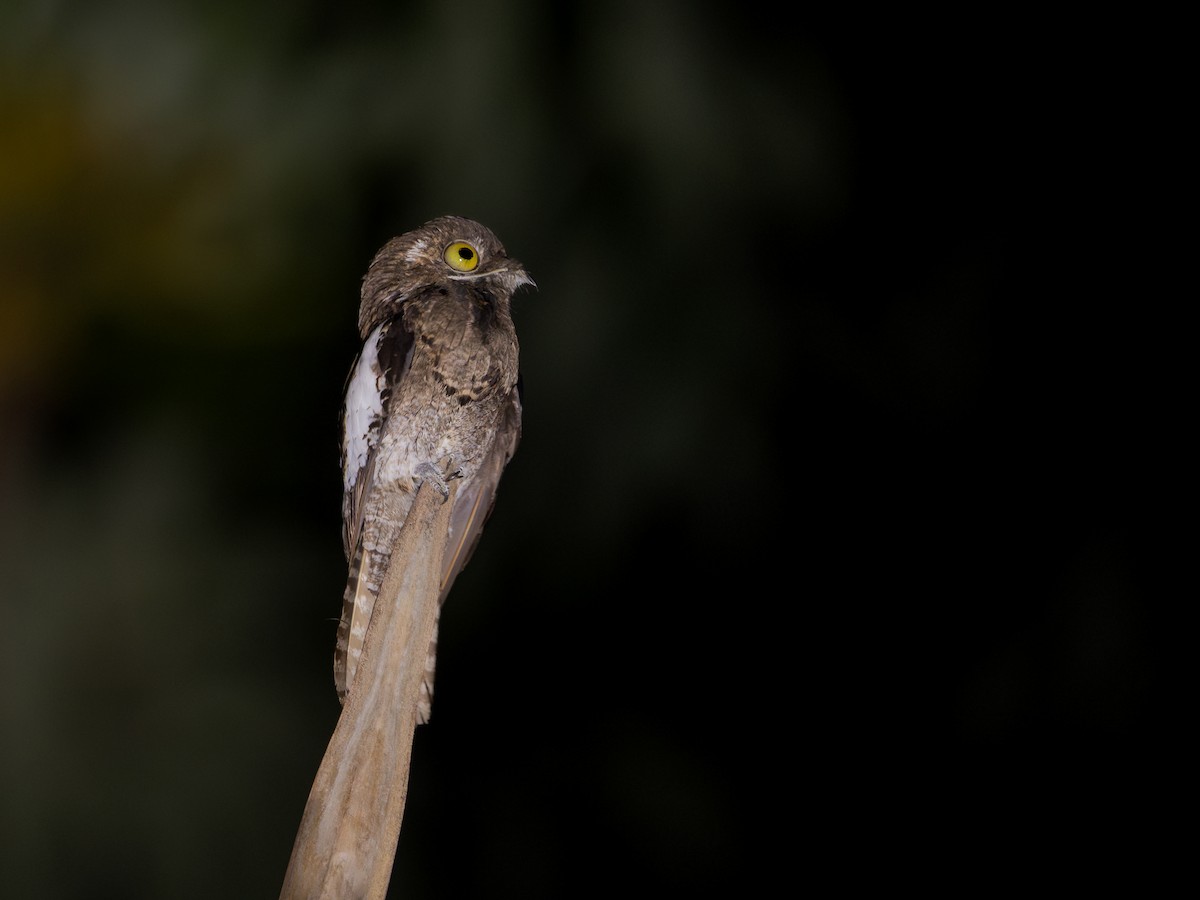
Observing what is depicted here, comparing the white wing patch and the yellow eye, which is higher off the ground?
the yellow eye

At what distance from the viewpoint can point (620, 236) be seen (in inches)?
158

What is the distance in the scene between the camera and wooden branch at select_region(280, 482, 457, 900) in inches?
53.9

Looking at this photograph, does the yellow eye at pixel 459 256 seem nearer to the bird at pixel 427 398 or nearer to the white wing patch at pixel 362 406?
the bird at pixel 427 398

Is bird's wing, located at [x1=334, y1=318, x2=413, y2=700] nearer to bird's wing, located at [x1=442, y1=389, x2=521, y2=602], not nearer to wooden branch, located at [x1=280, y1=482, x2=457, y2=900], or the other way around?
bird's wing, located at [x1=442, y1=389, x2=521, y2=602]

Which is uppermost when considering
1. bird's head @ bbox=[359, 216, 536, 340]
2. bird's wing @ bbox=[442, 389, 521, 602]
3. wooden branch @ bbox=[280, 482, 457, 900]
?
bird's head @ bbox=[359, 216, 536, 340]

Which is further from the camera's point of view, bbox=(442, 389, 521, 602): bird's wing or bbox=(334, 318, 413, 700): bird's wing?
bbox=(442, 389, 521, 602): bird's wing

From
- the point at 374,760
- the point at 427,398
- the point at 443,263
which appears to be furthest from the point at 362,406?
the point at 374,760

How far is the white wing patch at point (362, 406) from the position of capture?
216 centimetres

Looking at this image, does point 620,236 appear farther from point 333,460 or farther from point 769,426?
point 333,460

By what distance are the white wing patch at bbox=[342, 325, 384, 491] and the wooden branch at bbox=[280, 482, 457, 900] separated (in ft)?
1.98

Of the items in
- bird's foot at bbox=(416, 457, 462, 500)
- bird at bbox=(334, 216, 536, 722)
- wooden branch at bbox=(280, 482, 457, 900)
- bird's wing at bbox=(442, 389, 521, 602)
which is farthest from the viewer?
bird's wing at bbox=(442, 389, 521, 602)

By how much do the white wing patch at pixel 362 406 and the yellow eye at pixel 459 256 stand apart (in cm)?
23

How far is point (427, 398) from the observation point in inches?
82.0

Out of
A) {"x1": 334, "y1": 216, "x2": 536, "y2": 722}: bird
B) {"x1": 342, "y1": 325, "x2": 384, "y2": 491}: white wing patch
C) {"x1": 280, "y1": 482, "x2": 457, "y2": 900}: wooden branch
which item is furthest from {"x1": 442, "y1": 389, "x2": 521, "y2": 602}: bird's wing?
{"x1": 280, "y1": 482, "x2": 457, "y2": 900}: wooden branch
